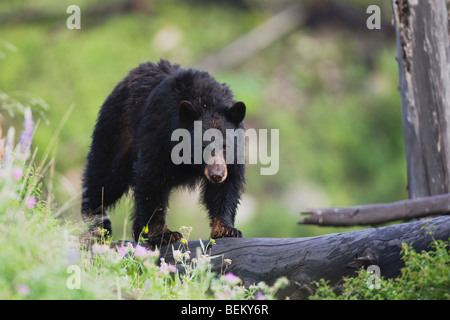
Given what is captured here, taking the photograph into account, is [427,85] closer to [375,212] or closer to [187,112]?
[187,112]

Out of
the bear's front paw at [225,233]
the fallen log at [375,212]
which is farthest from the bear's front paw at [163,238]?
the fallen log at [375,212]

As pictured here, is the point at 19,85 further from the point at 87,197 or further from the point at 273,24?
the point at 87,197

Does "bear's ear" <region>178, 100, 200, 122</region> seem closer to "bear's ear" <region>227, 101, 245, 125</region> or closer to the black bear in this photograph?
the black bear

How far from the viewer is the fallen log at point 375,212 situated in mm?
3396

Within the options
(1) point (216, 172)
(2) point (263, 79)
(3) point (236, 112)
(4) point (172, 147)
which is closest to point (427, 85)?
(3) point (236, 112)

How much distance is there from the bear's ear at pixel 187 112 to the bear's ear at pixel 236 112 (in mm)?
265

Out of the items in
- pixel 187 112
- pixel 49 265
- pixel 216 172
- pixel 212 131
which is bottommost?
pixel 49 265

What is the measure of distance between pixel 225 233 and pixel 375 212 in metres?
1.82

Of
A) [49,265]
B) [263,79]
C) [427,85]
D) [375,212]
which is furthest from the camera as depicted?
[263,79]

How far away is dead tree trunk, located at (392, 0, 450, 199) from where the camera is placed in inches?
235

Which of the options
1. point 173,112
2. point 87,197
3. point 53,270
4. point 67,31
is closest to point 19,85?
point 67,31

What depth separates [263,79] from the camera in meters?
14.5

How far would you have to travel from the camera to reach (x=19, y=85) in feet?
44.6
